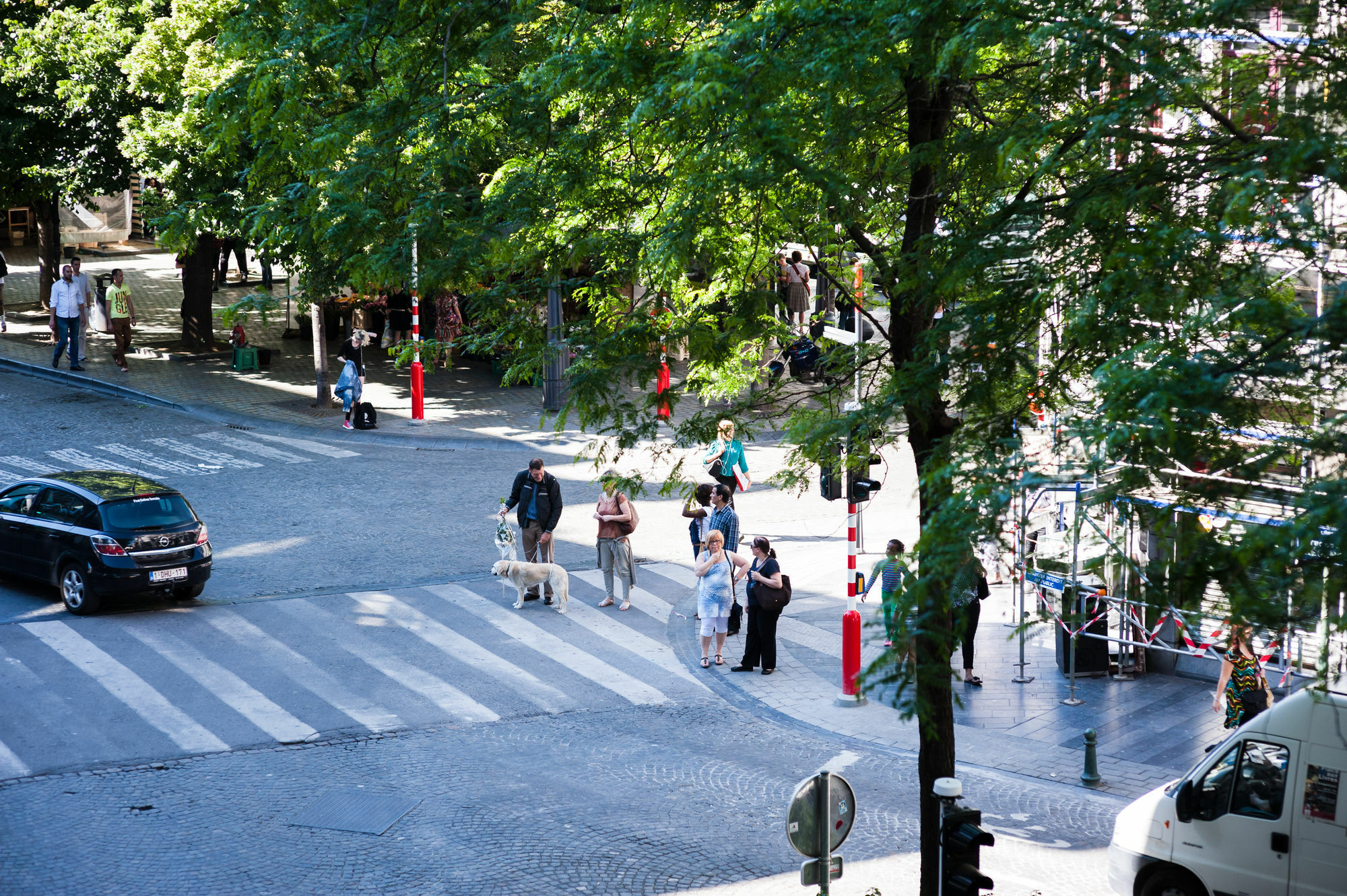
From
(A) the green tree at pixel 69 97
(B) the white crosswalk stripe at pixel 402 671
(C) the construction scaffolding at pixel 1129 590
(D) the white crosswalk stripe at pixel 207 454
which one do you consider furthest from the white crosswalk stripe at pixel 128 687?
(A) the green tree at pixel 69 97

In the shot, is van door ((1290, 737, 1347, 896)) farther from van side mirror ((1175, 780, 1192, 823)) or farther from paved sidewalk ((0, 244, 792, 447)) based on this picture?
paved sidewalk ((0, 244, 792, 447))

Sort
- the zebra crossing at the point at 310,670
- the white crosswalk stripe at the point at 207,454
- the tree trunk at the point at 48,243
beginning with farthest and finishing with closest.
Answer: the tree trunk at the point at 48,243 → the white crosswalk stripe at the point at 207,454 → the zebra crossing at the point at 310,670

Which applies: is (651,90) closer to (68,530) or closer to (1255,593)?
(1255,593)

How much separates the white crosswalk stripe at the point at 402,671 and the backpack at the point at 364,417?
940cm

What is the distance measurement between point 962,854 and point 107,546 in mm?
11763

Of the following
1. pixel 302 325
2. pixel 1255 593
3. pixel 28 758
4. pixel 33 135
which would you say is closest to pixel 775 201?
pixel 1255 593

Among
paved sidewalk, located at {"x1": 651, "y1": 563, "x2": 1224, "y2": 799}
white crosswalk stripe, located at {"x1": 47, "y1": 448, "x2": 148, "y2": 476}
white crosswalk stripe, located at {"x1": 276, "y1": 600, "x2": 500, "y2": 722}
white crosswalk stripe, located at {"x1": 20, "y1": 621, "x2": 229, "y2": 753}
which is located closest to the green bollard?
paved sidewalk, located at {"x1": 651, "y1": 563, "x2": 1224, "y2": 799}

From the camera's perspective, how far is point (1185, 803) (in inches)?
389

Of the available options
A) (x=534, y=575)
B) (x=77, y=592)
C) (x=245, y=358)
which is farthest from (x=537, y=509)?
(x=245, y=358)

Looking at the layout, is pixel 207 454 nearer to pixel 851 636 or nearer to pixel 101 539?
pixel 101 539

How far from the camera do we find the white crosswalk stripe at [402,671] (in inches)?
558

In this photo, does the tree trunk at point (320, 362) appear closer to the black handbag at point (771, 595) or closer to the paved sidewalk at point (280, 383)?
the paved sidewalk at point (280, 383)

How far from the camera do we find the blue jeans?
1158 inches

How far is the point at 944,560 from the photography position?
19.9 ft
